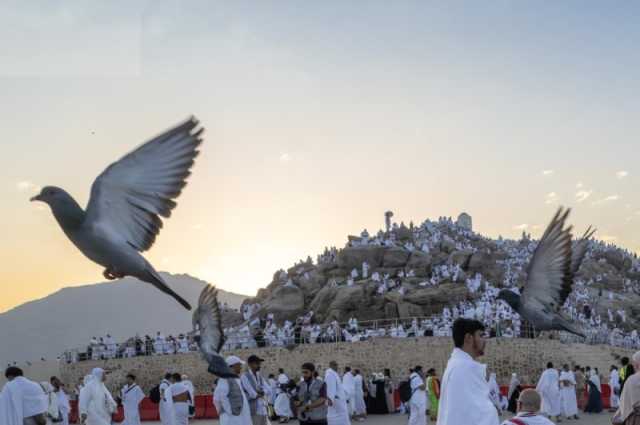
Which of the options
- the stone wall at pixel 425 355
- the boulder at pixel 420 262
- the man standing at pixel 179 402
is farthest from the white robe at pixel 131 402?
the boulder at pixel 420 262

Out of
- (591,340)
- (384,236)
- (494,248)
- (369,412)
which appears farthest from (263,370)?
(494,248)

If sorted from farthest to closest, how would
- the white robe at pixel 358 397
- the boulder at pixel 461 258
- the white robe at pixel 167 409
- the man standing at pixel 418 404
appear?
the boulder at pixel 461 258
the white robe at pixel 358 397
the man standing at pixel 418 404
the white robe at pixel 167 409

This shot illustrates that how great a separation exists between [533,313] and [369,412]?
20.8 metres

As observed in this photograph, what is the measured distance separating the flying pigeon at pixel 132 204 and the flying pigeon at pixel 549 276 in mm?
4580

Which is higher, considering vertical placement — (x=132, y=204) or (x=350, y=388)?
(x=132, y=204)

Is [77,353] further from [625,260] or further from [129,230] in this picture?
[129,230]

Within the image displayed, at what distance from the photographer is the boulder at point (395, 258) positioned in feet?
149

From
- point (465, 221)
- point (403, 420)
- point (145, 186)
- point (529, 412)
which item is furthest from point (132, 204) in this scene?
point (465, 221)

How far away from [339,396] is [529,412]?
684cm

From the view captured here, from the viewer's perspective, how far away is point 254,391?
10828 millimetres

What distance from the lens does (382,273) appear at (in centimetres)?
4450

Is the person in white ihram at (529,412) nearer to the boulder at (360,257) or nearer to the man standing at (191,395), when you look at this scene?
the man standing at (191,395)

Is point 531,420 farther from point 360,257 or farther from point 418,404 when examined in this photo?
point 360,257

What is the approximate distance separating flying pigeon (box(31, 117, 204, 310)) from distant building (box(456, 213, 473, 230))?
178 feet
